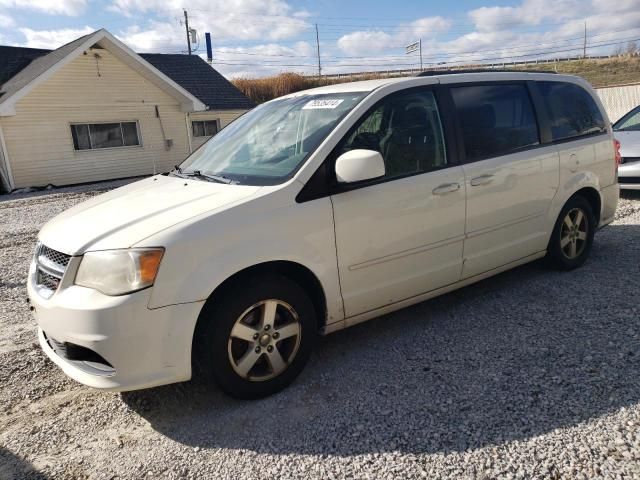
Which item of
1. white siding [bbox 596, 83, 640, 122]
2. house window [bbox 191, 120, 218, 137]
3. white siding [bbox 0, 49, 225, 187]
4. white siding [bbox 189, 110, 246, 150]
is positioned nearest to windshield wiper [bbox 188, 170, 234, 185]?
white siding [bbox 0, 49, 225, 187]

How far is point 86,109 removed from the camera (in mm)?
16891

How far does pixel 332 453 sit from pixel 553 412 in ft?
4.09

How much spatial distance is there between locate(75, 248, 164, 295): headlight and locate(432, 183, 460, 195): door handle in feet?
6.47

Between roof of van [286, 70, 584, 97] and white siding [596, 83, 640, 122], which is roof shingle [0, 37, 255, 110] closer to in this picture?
white siding [596, 83, 640, 122]

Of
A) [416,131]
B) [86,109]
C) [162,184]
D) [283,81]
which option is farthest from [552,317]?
[283,81]

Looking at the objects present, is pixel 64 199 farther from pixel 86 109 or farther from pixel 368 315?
pixel 368 315

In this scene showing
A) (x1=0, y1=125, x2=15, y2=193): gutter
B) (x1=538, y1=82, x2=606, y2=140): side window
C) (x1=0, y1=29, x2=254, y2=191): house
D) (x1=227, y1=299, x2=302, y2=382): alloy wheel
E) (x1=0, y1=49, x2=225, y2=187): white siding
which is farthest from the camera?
(x1=0, y1=49, x2=225, y2=187): white siding

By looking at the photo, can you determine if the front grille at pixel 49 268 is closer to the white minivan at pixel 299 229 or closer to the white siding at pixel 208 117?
the white minivan at pixel 299 229

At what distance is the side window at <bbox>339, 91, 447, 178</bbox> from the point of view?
3316mm

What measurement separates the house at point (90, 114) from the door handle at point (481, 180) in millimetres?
→ 15609

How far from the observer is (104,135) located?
17.6m

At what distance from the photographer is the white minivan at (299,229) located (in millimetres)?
2580

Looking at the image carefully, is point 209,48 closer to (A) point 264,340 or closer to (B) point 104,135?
(B) point 104,135

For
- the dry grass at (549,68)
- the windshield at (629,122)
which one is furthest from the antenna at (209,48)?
the windshield at (629,122)
